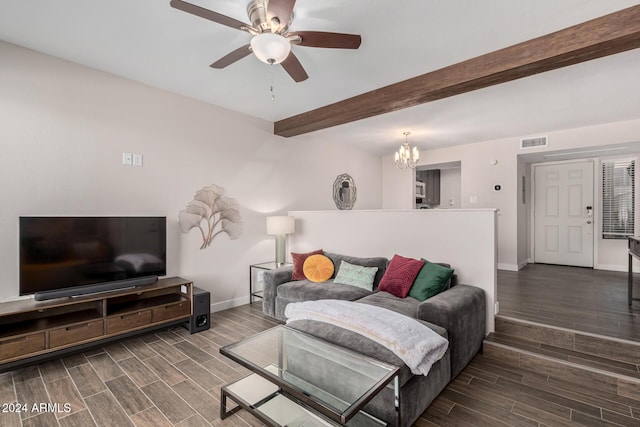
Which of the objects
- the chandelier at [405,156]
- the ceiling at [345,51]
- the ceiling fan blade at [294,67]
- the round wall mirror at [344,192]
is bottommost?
the round wall mirror at [344,192]

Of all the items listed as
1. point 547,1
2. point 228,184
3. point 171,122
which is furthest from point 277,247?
point 547,1

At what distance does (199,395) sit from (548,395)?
2.52 meters

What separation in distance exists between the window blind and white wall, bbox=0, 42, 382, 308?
5.53 metres

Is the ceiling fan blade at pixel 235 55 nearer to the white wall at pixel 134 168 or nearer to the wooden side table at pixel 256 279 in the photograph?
the white wall at pixel 134 168

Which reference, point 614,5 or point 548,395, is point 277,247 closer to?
point 548,395

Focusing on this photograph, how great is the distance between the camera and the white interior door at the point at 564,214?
5.58 m

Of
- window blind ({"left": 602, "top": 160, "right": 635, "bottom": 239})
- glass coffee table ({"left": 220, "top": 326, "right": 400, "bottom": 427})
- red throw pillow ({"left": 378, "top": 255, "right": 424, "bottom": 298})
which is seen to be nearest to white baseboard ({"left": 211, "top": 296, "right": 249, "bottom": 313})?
glass coffee table ({"left": 220, "top": 326, "right": 400, "bottom": 427})

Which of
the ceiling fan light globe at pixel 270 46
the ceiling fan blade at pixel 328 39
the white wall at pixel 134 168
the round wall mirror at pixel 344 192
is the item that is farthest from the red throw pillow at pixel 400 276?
the round wall mirror at pixel 344 192

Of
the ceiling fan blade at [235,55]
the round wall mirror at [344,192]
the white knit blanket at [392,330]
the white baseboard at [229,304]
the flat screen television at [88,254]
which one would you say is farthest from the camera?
the round wall mirror at [344,192]

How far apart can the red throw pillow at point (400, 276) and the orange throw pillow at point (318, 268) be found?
2.42ft

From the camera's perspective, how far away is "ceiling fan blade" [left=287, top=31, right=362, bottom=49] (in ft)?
6.06

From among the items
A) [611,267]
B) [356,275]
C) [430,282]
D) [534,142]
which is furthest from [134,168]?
[611,267]

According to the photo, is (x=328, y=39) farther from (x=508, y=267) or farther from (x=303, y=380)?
(x=508, y=267)

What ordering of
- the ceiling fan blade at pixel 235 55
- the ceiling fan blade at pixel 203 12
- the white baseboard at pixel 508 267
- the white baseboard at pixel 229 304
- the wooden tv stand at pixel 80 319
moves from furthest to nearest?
1. the white baseboard at pixel 508 267
2. the white baseboard at pixel 229 304
3. the wooden tv stand at pixel 80 319
4. the ceiling fan blade at pixel 235 55
5. the ceiling fan blade at pixel 203 12
